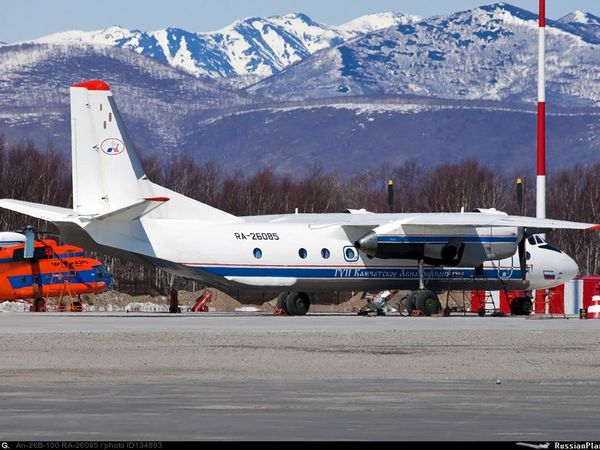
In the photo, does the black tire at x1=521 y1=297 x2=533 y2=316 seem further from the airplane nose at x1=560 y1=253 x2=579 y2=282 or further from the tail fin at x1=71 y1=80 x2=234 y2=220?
the tail fin at x1=71 y1=80 x2=234 y2=220

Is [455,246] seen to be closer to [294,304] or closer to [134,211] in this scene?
[294,304]

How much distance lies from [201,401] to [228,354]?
11191 millimetres

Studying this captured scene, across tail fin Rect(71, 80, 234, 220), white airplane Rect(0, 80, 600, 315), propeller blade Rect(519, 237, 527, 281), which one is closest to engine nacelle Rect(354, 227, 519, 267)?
white airplane Rect(0, 80, 600, 315)

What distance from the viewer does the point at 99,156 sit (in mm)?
51594

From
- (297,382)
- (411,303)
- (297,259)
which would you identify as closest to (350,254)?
(297,259)

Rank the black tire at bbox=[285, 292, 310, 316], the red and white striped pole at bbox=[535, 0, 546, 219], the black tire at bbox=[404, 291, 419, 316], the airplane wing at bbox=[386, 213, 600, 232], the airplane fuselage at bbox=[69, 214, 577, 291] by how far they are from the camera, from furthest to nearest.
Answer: the red and white striped pole at bbox=[535, 0, 546, 219] < the black tire at bbox=[285, 292, 310, 316] < the black tire at bbox=[404, 291, 419, 316] < the airplane wing at bbox=[386, 213, 600, 232] < the airplane fuselage at bbox=[69, 214, 577, 291]

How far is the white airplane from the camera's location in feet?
169

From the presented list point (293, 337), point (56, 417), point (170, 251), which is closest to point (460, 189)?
point (170, 251)

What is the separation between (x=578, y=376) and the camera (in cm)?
2834

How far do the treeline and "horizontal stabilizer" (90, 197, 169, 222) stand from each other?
49.4 m

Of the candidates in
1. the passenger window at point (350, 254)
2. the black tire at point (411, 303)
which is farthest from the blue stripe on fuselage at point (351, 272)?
the black tire at point (411, 303)

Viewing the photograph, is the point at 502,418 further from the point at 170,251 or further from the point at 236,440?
the point at 170,251

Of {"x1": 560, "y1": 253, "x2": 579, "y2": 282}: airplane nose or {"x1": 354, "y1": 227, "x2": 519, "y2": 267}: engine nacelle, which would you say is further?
{"x1": 560, "y1": 253, "x2": 579, "y2": 282}: airplane nose

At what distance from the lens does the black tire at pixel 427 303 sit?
55875mm
